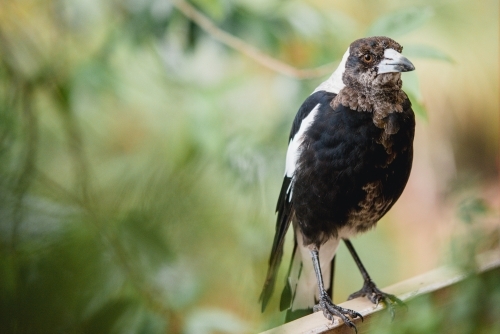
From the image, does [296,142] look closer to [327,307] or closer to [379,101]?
[379,101]

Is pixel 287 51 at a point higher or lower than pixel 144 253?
higher

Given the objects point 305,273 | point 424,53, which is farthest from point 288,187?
point 424,53

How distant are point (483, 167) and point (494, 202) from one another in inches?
5.4

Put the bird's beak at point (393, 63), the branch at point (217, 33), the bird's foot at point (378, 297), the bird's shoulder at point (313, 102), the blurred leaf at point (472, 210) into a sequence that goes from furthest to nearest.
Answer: the branch at point (217, 33) < the blurred leaf at point (472, 210) < the bird's foot at point (378, 297) < the bird's shoulder at point (313, 102) < the bird's beak at point (393, 63)

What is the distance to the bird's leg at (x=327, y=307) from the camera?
92 cm

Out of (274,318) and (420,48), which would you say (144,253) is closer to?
(274,318)

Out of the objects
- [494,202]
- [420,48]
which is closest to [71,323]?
[420,48]

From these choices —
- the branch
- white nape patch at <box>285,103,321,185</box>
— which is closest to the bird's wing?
white nape patch at <box>285,103,321,185</box>

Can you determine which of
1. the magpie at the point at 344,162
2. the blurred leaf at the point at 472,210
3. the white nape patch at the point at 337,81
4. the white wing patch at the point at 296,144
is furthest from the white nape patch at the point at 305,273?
the blurred leaf at the point at 472,210

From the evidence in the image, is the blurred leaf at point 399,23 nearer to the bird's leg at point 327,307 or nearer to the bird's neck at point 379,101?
the bird's neck at point 379,101

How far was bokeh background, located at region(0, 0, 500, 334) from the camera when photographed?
0.94 metres

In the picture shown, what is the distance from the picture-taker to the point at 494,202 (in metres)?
1.76

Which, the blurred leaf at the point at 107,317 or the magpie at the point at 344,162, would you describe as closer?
the magpie at the point at 344,162

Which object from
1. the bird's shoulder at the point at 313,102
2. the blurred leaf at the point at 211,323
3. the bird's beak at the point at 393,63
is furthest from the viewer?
the blurred leaf at the point at 211,323
